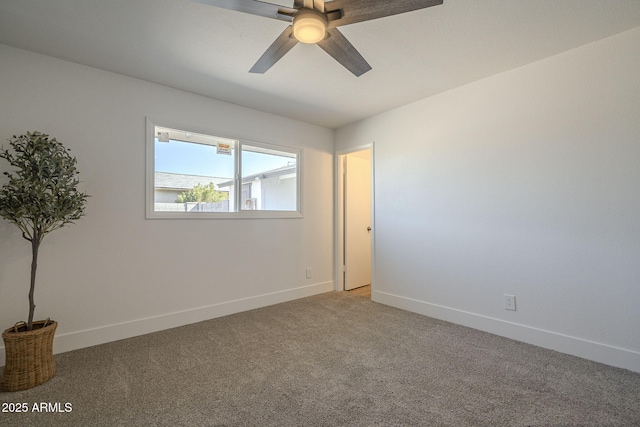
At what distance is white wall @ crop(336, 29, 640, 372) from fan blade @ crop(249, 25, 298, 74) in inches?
80.2

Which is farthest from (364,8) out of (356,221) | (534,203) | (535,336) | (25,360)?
(356,221)

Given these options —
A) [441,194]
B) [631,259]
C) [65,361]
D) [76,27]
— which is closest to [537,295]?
[631,259]

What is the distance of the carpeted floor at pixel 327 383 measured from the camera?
1604 millimetres

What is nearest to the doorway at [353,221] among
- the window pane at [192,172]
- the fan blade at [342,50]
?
the window pane at [192,172]

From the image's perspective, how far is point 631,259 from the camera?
6.81 ft

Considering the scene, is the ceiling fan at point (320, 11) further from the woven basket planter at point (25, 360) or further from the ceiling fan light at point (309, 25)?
the woven basket planter at point (25, 360)

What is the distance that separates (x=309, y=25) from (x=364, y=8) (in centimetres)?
29

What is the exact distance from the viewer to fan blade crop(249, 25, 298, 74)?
5.45 feet

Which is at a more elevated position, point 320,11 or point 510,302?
point 320,11

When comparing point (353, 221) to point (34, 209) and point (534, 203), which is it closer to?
point (534, 203)

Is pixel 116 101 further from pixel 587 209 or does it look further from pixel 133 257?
pixel 587 209

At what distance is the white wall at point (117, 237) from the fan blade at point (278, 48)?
58.2 inches

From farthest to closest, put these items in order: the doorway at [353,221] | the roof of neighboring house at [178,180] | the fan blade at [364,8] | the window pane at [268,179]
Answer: the doorway at [353,221] < the window pane at [268,179] < the roof of neighboring house at [178,180] < the fan blade at [364,8]

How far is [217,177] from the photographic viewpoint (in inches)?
132
